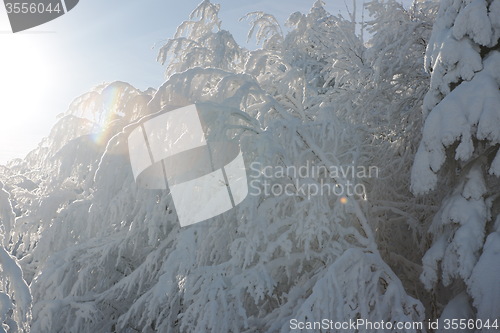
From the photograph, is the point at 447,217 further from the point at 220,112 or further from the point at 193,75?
the point at 193,75

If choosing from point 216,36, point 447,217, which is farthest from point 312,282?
point 216,36

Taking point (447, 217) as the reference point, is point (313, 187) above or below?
above

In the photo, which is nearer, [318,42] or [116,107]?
[116,107]

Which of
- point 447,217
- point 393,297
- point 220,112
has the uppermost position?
point 220,112

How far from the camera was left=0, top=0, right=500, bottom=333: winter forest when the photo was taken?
5238 millimetres

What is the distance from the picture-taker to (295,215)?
6.09 meters

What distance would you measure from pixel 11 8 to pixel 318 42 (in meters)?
6.85

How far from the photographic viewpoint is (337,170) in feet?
19.9

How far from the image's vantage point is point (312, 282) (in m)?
6.02

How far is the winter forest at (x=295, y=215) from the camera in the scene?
5238mm

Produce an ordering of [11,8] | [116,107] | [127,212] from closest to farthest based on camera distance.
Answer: [127,212]
[116,107]
[11,8]

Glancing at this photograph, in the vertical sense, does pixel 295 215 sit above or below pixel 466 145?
below

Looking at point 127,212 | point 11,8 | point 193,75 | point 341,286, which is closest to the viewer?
point 341,286

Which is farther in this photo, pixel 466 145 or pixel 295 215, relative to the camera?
pixel 295 215
